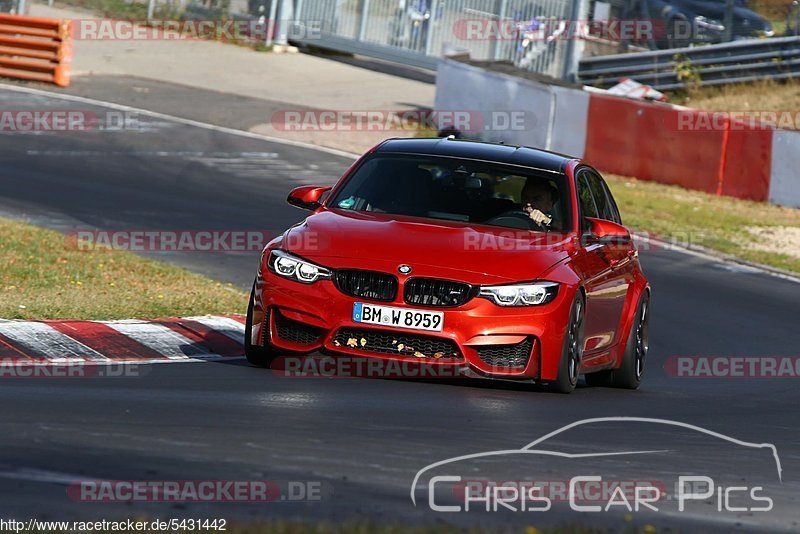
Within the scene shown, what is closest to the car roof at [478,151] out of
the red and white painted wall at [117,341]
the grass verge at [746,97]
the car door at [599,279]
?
the car door at [599,279]

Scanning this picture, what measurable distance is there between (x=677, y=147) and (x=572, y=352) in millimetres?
15927

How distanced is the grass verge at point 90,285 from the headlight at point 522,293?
10.7ft

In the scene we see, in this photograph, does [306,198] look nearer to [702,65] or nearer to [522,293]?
[522,293]

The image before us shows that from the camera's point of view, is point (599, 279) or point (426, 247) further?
point (599, 279)

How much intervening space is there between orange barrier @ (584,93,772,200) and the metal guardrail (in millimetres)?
7908

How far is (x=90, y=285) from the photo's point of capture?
39.8 feet

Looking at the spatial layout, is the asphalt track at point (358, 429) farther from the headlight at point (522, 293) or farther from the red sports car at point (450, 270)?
the headlight at point (522, 293)

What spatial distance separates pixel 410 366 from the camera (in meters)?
8.56

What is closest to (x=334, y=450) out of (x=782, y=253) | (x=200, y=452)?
(x=200, y=452)

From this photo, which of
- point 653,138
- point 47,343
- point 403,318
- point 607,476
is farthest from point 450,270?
point 653,138

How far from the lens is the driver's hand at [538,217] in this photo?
9617 millimetres

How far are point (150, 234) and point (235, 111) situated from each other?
1316 centimetres

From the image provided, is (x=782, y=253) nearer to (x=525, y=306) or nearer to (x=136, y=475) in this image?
(x=525, y=306)

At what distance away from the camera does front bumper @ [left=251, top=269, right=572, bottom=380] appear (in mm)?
8422
